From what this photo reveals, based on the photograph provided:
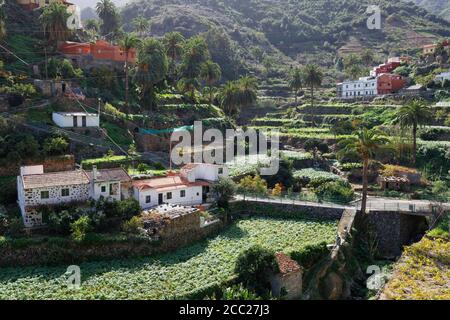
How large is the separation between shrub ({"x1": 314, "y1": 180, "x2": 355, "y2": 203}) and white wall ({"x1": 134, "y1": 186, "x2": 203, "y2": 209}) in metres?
11.1

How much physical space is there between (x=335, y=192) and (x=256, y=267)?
1673 centimetres

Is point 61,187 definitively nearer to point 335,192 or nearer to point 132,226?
point 132,226

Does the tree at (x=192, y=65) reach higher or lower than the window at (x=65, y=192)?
higher

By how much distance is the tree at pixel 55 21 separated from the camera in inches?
2498

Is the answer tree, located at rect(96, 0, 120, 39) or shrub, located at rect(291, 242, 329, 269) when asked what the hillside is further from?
shrub, located at rect(291, 242, 329, 269)

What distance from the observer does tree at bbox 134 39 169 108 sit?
203ft

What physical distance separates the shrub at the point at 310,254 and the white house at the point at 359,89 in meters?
63.7

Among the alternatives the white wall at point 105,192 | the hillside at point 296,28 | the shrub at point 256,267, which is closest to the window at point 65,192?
the white wall at point 105,192

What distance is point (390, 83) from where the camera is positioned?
91.2m

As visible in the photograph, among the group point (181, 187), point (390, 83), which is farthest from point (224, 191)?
point (390, 83)

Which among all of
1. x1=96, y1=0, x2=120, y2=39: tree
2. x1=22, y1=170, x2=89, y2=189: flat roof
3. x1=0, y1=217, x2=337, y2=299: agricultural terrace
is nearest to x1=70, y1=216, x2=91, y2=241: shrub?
x1=0, y1=217, x2=337, y2=299: agricultural terrace

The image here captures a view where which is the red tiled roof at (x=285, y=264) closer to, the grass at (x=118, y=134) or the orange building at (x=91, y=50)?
the grass at (x=118, y=134)

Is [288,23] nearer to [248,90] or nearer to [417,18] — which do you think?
[417,18]

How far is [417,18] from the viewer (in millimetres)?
177500
